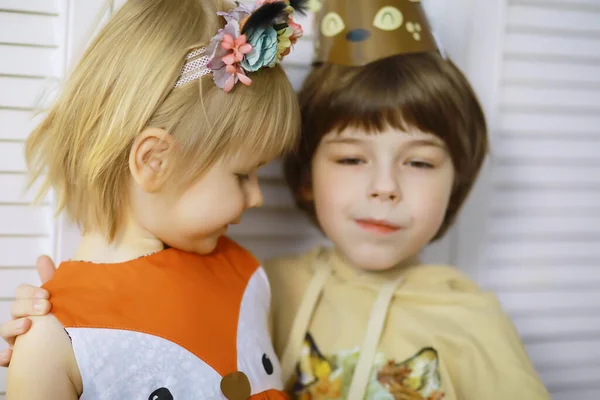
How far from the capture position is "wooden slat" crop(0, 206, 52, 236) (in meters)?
0.97

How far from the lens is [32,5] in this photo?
947mm

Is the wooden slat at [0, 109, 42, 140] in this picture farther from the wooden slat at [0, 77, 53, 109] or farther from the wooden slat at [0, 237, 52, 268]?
the wooden slat at [0, 237, 52, 268]

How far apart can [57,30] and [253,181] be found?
421 mm

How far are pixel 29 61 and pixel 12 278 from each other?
0.35 meters

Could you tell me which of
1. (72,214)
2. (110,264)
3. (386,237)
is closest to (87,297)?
(110,264)

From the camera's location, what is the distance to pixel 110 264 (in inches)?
29.8

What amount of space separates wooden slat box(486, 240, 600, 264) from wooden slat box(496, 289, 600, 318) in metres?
0.07

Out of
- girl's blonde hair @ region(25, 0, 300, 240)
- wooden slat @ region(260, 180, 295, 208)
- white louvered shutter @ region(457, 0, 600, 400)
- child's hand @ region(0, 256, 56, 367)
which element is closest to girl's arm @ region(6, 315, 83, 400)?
child's hand @ region(0, 256, 56, 367)

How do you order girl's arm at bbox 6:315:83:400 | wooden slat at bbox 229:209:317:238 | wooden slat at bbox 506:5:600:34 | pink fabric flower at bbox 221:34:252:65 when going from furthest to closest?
wooden slat at bbox 506:5:600:34 < wooden slat at bbox 229:209:317:238 < pink fabric flower at bbox 221:34:252:65 < girl's arm at bbox 6:315:83:400

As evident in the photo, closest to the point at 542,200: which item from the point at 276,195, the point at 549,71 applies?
the point at 549,71

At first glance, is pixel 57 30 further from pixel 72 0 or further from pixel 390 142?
pixel 390 142

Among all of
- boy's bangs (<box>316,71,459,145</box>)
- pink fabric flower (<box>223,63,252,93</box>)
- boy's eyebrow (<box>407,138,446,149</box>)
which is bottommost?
boy's eyebrow (<box>407,138,446,149</box>)

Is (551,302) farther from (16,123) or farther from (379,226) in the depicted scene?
(16,123)

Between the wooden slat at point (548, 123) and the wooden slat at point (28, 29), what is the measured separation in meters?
0.85
